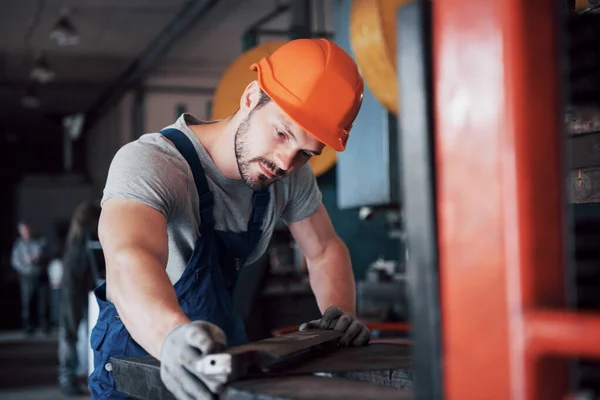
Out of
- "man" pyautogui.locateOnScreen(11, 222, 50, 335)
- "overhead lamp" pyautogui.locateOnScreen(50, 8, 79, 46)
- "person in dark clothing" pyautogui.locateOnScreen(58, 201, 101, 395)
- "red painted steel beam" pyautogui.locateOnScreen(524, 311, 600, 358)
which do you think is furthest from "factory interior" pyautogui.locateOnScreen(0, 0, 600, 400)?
"man" pyautogui.locateOnScreen(11, 222, 50, 335)

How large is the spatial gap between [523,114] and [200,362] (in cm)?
60

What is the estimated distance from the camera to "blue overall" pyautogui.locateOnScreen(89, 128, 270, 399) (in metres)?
1.68

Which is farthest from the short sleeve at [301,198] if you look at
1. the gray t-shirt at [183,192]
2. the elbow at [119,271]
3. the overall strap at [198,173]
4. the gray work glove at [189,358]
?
the gray work glove at [189,358]

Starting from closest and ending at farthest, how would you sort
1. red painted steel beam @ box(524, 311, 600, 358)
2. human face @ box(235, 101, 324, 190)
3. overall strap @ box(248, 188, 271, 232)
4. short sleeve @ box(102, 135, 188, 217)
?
red painted steel beam @ box(524, 311, 600, 358), short sleeve @ box(102, 135, 188, 217), human face @ box(235, 101, 324, 190), overall strap @ box(248, 188, 271, 232)

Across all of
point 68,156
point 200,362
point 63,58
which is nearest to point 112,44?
point 63,58

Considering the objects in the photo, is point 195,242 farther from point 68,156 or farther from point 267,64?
point 68,156

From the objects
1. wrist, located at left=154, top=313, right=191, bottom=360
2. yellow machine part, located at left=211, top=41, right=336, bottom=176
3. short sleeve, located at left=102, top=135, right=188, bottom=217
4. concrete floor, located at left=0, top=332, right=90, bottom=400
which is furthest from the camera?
concrete floor, located at left=0, top=332, right=90, bottom=400

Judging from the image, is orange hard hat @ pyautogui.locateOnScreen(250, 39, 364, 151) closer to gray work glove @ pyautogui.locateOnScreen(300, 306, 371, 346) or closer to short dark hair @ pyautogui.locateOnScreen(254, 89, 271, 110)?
short dark hair @ pyautogui.locateOnScreen(254, 89, 271, 110)

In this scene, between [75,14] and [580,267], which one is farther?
[75,14]

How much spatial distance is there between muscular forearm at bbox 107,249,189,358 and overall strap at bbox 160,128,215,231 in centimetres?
35

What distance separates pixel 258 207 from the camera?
189 cm

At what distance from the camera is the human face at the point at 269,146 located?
1.62m

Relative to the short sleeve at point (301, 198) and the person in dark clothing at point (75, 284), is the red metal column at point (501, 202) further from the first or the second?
the person in dark clothing at point (75, 284)

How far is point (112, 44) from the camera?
9.71m
